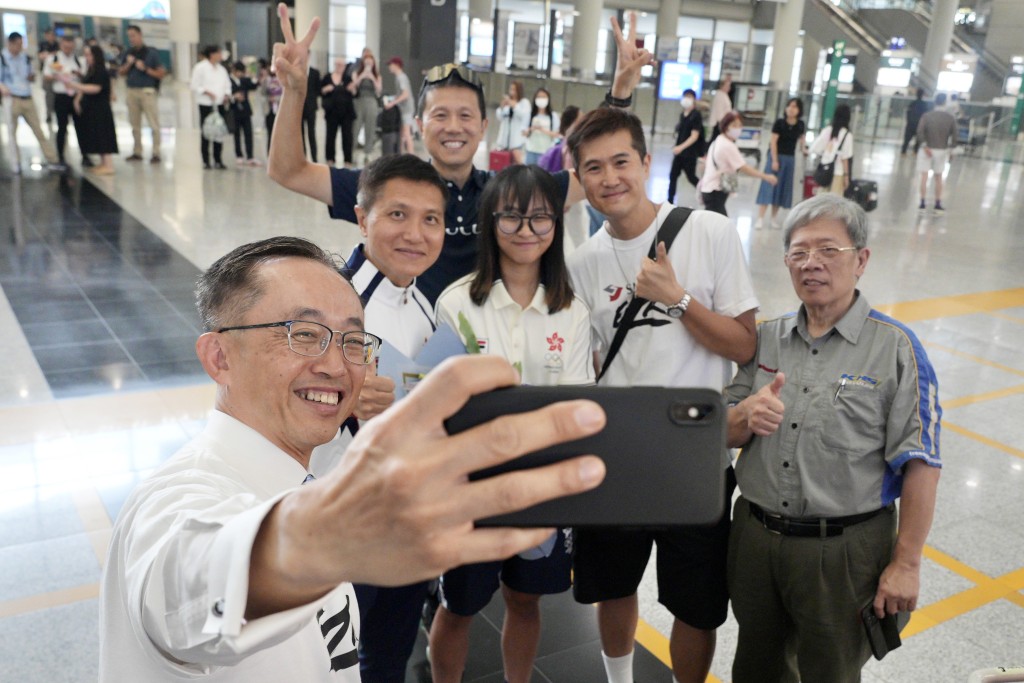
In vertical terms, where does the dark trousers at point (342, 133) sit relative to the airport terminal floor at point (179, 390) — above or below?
above

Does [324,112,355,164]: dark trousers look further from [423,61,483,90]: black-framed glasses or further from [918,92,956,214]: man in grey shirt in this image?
[423,61,483,90]: black-framed glasses

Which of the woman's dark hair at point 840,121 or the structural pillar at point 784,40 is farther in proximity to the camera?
the structural pillar at point 784,40

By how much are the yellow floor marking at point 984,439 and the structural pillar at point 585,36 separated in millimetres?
24439

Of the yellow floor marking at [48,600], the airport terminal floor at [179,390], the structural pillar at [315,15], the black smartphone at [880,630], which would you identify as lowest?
the yellow floor marking at [48,600]

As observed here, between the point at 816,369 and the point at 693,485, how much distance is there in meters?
1.55

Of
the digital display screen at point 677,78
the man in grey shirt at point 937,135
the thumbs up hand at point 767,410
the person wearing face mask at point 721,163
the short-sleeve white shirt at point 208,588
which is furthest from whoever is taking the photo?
the digital display screen at point 677,78

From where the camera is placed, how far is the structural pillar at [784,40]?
28625mm

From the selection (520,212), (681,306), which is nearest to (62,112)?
(520,212)

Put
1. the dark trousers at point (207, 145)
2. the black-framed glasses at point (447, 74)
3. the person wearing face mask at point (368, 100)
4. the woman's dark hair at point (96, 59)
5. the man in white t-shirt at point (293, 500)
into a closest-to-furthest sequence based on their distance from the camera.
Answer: the man in white t-shirt at point (293, 500) < the black-framed glasses at point (447, 74) < the woman's dark hair at point (96, 59) < the dark trousers at point (207, 145) < the person wearing face mask at point (368, 100)

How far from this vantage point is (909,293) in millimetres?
8555

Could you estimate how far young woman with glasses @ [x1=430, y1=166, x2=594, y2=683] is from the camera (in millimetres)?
2479

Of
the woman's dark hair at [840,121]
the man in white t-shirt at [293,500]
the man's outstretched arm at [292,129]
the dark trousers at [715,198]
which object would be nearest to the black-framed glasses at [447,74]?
the man's outstretched arm at [292,129]

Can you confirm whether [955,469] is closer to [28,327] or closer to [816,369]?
[816,369]

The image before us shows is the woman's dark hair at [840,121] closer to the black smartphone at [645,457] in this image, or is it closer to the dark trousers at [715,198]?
the dark trousers at [715,198]
